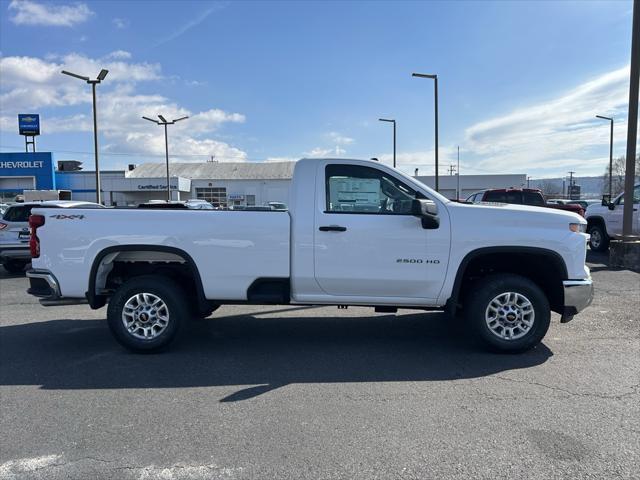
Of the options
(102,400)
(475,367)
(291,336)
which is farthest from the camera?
(291,336)

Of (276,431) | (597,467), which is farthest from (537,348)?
(276,431)

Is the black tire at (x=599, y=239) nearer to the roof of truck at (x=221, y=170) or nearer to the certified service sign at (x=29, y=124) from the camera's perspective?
the roof of truck at (x=221, y=170)

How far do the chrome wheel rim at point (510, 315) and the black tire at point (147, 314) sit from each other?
3348 millimetres

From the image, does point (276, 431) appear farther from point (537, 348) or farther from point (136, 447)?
point (537, 348)

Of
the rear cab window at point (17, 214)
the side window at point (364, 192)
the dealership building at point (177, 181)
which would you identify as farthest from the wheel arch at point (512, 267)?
the dealership building at point (177, 181)

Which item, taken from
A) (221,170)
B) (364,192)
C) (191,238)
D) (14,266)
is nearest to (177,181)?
(221,170)

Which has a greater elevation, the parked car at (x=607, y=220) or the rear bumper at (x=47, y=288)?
the parked car at (x=607, y=220)

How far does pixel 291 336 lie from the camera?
607 cm

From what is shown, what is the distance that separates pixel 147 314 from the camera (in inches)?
208

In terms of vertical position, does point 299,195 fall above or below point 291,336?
above

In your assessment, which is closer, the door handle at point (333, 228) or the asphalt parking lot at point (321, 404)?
the asphalt parking lot at point (321, 404)

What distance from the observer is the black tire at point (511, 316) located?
16.8ft

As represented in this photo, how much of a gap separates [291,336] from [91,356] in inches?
90.2

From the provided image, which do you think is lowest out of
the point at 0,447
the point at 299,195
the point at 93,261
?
the point at 0,447
